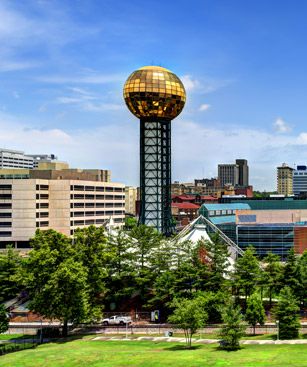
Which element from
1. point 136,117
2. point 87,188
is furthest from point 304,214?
point 87,188

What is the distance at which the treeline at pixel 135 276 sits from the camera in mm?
67750

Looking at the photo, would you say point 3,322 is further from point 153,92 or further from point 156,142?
point 156,142

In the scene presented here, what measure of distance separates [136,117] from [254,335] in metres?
95.2

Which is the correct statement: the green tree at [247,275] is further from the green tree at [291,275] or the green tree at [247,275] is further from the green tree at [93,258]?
the green tree at [93,258]

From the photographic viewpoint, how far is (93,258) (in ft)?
248

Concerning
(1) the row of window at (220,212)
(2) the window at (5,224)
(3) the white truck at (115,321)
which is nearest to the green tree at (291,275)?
(3) the white truck at (115,321)

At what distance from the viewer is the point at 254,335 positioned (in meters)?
66.3

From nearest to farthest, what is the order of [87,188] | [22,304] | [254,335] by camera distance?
[254,335] → [22,304] → [87,188]

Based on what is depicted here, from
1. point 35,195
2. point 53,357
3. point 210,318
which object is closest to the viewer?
point 53,357

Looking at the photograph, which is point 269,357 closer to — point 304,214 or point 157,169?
point 157,169

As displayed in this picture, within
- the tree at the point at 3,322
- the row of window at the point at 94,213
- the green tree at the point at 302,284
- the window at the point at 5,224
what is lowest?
the tree at the point at 3,322

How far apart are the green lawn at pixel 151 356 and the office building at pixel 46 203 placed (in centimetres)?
7382

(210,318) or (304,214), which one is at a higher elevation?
(304,214)

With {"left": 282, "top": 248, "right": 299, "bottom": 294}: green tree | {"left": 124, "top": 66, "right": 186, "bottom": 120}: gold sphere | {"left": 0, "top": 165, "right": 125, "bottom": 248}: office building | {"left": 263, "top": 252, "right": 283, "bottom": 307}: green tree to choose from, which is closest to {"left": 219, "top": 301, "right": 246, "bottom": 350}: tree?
{"left": 263, "top": 252, "right": 283, "bottom": 307}: green tree
